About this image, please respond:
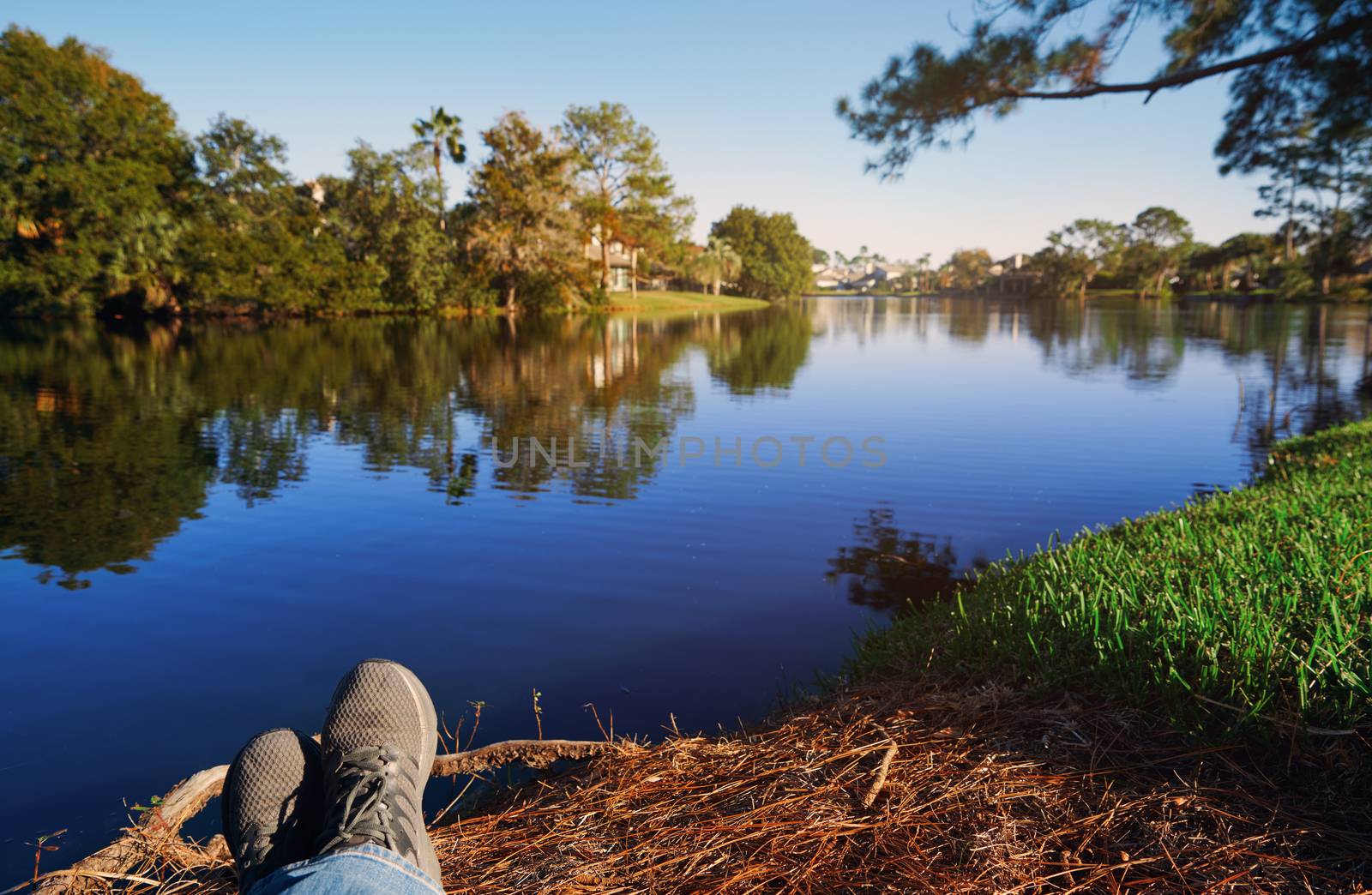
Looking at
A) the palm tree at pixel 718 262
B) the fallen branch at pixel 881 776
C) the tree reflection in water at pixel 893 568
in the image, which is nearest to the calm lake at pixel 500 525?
the tree reflection in water at pixel 893 568

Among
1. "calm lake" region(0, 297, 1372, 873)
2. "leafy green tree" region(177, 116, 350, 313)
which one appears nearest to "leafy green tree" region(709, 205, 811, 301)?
"leafy green tree" region(177, 116, 350, 313)

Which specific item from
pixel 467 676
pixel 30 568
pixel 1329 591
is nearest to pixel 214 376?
pixel 30 568

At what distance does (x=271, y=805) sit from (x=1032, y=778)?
7.67 feet

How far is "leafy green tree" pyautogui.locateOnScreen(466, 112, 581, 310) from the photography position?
43.1m

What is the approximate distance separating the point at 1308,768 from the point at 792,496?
6.60m

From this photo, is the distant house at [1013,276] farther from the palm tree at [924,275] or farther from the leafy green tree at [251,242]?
the leafy green tree at [251,242]

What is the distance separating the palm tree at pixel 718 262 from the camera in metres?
76.5

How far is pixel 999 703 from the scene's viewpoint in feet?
9.30

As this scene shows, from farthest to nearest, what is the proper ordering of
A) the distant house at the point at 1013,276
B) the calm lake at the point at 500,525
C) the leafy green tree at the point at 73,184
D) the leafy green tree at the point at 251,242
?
the distant house at the point at 1013,276 → the leafy green tree at the point at 251,242 → the leafy green tree at the point at 73,184 → the calm lake at the point at 500,525

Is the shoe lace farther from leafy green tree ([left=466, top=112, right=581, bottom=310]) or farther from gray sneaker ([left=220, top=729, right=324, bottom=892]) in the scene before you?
leafy green tree ([left=466, top=112, right=581, bottom=310])

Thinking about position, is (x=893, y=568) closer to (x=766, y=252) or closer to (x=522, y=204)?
(x=522, y=204)

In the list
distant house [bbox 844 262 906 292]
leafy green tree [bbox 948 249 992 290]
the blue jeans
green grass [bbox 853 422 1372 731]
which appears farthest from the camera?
distant house [bbox 844 262 906 292]

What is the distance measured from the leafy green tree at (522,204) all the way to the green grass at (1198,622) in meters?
42.1

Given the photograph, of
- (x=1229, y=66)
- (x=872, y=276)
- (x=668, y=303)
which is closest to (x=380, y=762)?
(x=1229, y=66)
